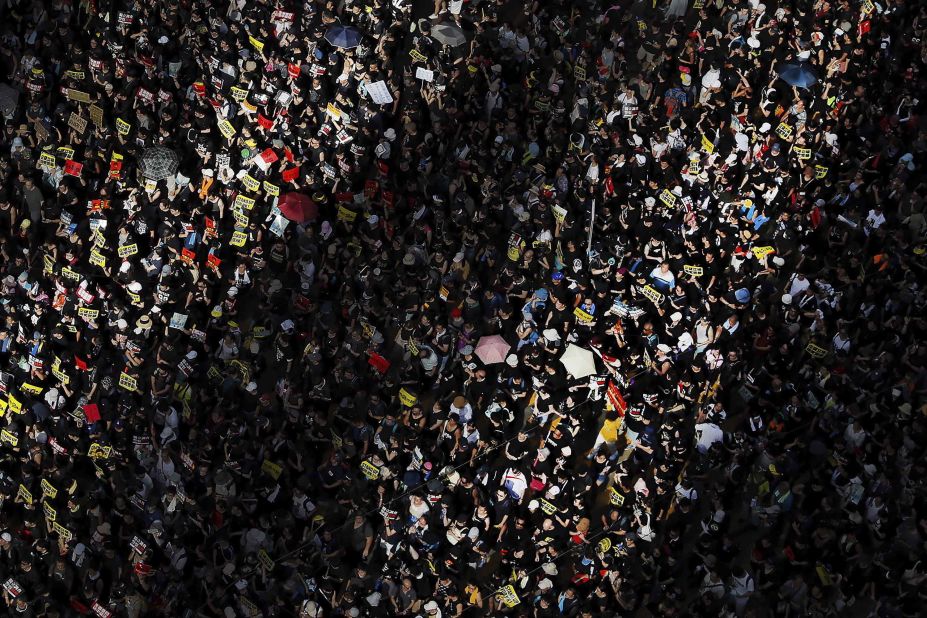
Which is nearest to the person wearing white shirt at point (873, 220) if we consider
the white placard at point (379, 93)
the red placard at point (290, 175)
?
the white placard at point (379, 93)

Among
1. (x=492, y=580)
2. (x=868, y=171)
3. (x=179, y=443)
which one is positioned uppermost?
(x=868, y=171)

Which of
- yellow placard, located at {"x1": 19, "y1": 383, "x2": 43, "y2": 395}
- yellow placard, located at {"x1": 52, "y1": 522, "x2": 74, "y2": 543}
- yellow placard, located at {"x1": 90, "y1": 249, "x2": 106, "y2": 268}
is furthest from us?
yellow placard, located at {"x1": 90, "y1": 249, "x2": 106, "y2": 268}

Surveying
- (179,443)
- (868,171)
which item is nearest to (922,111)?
(868,171)

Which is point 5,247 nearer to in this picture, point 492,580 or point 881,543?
point 492,580

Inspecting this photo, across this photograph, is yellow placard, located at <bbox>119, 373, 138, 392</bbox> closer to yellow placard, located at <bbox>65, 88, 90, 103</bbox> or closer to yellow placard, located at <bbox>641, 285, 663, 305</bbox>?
yellow placard, located at <bbox>65, 88, 90, 103</bbox>

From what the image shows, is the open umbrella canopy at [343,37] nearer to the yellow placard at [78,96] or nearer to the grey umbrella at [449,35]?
the grey umbrella at [449,35]

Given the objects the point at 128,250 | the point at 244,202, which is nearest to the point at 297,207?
the point at 244,202

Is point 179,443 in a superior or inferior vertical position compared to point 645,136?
inferior

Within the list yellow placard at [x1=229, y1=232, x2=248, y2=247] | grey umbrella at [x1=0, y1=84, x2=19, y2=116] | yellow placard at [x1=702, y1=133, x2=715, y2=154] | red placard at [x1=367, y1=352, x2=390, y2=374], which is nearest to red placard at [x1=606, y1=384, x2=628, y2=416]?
red placard at [x1=367, y1=352, x2=390, y2=374]
